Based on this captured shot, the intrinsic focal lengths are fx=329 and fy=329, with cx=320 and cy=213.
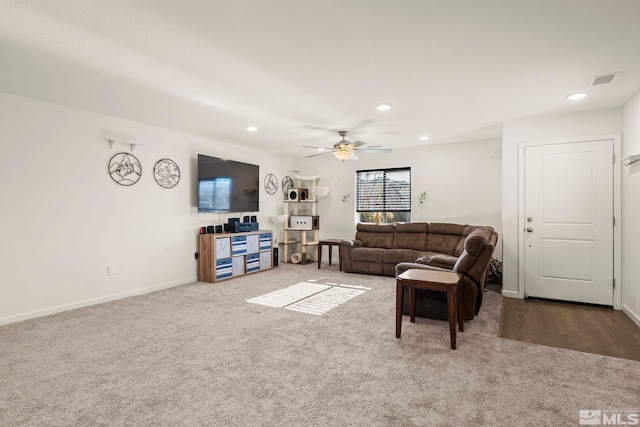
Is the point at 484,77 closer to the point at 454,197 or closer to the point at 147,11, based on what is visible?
the point at 147,11

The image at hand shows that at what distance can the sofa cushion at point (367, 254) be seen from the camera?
5.81 metres

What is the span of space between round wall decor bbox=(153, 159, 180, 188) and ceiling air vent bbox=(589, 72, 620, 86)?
5.24m

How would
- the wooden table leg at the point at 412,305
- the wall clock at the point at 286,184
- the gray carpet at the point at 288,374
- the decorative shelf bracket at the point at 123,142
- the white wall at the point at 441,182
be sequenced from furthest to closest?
the wall clock at the point at 286,184
the white wall at the point at 441,182
the decorative shelf bracket at the point at 123,142
the wooden table leg at the point at 412,305
the gray carpet at the point at 288,374

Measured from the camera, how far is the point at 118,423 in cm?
177

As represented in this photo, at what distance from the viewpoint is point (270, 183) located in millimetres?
7090

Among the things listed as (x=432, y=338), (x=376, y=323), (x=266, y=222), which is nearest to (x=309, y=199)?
(x=266, y=222)

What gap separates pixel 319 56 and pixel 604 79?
2.67 metres

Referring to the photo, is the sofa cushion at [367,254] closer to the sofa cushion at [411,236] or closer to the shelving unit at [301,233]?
the sofa cushion at [411,236]

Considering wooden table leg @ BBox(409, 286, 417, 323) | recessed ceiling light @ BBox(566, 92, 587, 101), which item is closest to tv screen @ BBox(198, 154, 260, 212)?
wooden table leg @ BBox(409, 286, 417, 323)

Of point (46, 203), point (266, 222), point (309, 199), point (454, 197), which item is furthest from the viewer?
point (309, 199)

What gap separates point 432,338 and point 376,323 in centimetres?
58

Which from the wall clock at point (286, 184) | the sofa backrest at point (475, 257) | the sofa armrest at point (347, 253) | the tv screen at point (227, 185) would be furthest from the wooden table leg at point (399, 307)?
the wall clock at point (286, 184)

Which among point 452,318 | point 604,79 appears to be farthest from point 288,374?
point 604,79

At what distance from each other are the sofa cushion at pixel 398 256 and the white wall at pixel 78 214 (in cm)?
331
